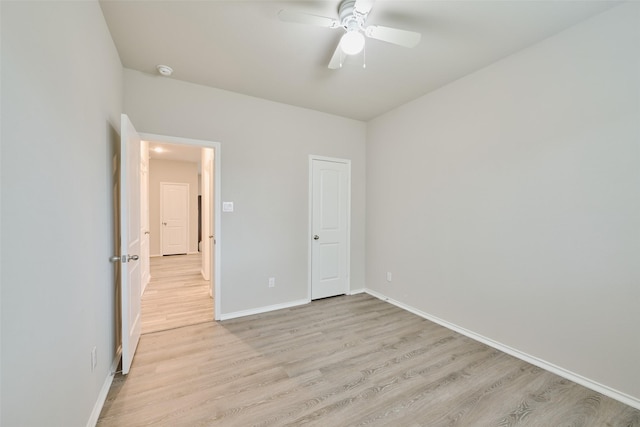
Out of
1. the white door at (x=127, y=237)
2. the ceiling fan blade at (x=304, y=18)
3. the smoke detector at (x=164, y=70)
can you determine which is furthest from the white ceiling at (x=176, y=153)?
the ceiling fan blade at (x=304, y=18)

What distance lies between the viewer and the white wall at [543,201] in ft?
6.01

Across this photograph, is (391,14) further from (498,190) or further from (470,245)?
(470,245)

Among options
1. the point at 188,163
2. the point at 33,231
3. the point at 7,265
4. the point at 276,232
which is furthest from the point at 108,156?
the point at 188,163

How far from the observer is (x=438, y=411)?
173 cm

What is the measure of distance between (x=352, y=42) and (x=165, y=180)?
24.1ft

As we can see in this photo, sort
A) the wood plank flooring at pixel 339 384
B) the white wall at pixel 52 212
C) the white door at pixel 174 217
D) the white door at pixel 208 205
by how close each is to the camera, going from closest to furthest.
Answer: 1. the white wall at pixel 52 212
2. the wood plank flooring at pixel 339 384
3. the white door at pixel 208 205
4. the white door at pixel 174 217

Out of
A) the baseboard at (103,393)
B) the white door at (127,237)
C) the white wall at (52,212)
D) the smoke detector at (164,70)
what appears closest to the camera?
the white wall at (52,212)

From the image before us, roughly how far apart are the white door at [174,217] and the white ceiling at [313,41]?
5543 millimetres

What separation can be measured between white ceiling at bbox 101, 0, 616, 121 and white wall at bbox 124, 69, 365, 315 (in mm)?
225

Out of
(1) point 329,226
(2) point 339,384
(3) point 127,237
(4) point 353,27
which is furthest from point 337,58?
(2) point 339,384

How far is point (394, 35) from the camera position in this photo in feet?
5.97

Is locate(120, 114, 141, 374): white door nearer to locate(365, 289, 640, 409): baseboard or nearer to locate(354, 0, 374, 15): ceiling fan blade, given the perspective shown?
locate(354, 0, 374, 15): ceiling fan blade

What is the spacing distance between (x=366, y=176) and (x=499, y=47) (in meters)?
2.27

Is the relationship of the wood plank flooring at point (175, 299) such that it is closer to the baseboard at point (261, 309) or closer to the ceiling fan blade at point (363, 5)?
the baseboard at point (261, 309)
